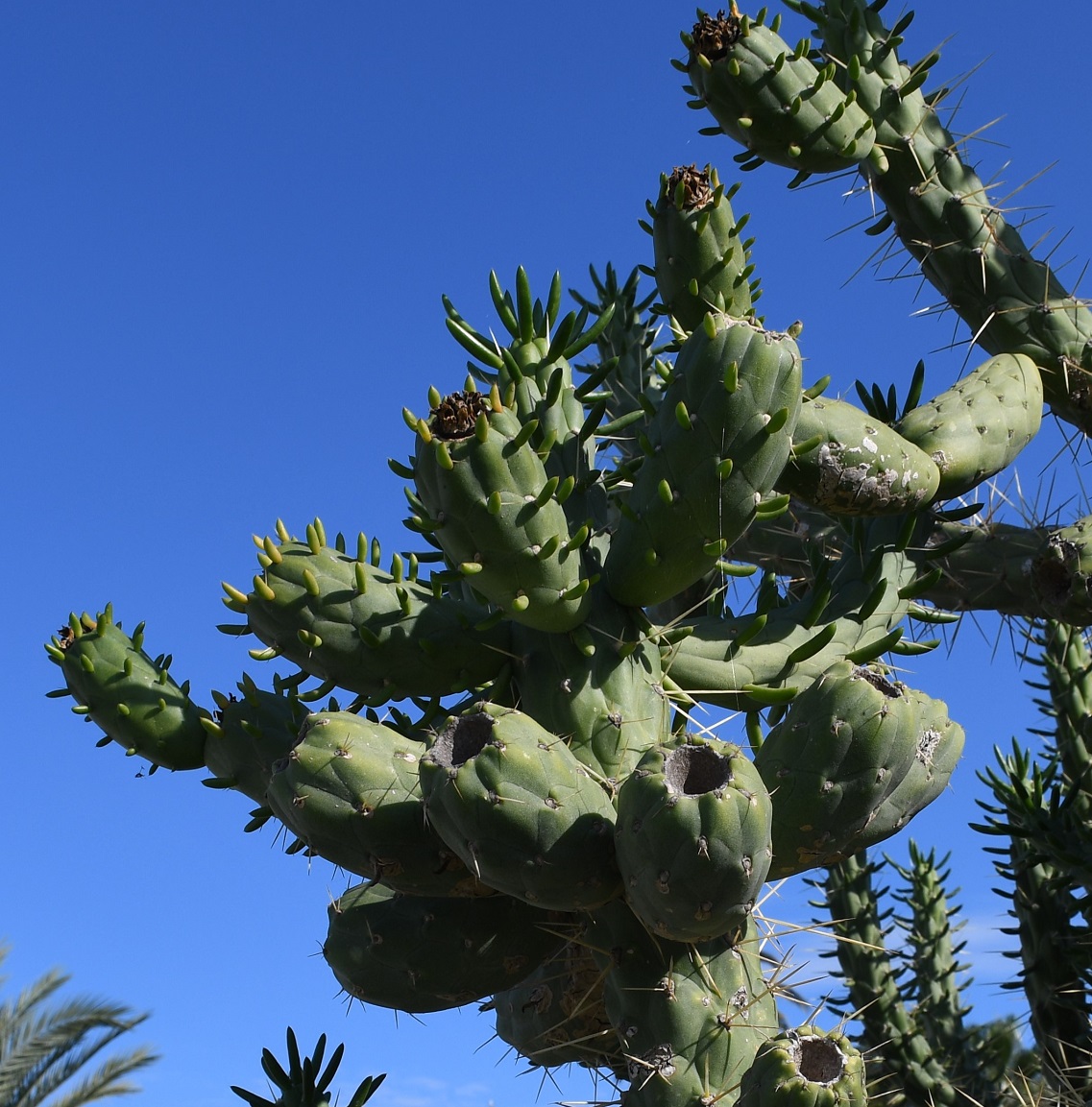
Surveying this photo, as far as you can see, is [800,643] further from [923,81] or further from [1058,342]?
[923,81]

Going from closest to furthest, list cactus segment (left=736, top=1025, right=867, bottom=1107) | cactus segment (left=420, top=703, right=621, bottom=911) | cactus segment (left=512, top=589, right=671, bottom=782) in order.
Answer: cactus segment (left=736, top=1025, right=867, bottom=1107)
cactus segment (left=420, top=703, right=621, bottom=911)
cactus segment (left=512, top=589, right=671, bottom=782)

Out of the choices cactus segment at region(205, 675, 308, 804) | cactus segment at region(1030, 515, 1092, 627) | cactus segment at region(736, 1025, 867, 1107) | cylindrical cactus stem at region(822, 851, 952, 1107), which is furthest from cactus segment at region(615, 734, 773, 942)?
cylindrical cactus stem at region(822, 851, 952, 1107)

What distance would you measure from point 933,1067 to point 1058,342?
2.70 meters

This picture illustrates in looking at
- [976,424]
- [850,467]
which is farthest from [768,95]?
[850,467]

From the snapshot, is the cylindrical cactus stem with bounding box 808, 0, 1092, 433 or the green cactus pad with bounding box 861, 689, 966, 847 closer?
the green cactus pad with bounding box 861, 689, 966, 847

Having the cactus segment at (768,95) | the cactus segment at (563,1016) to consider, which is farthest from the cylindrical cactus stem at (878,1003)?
the cactus segment at (768,95)

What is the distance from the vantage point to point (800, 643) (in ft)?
9.82

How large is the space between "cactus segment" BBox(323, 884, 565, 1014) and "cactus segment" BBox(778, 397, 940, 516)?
3.67ft

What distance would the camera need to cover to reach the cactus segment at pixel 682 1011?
7.83 ft

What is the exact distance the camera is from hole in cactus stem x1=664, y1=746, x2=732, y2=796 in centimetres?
225

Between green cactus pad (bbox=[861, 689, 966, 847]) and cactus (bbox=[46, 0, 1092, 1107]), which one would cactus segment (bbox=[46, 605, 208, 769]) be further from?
green cactus pad (bbox=[861, 689, 966, 847])

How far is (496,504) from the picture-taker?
240cm

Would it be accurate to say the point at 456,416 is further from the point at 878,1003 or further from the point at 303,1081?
the point at 878,1003

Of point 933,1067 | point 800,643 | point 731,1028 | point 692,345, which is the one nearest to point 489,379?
point 692,345
